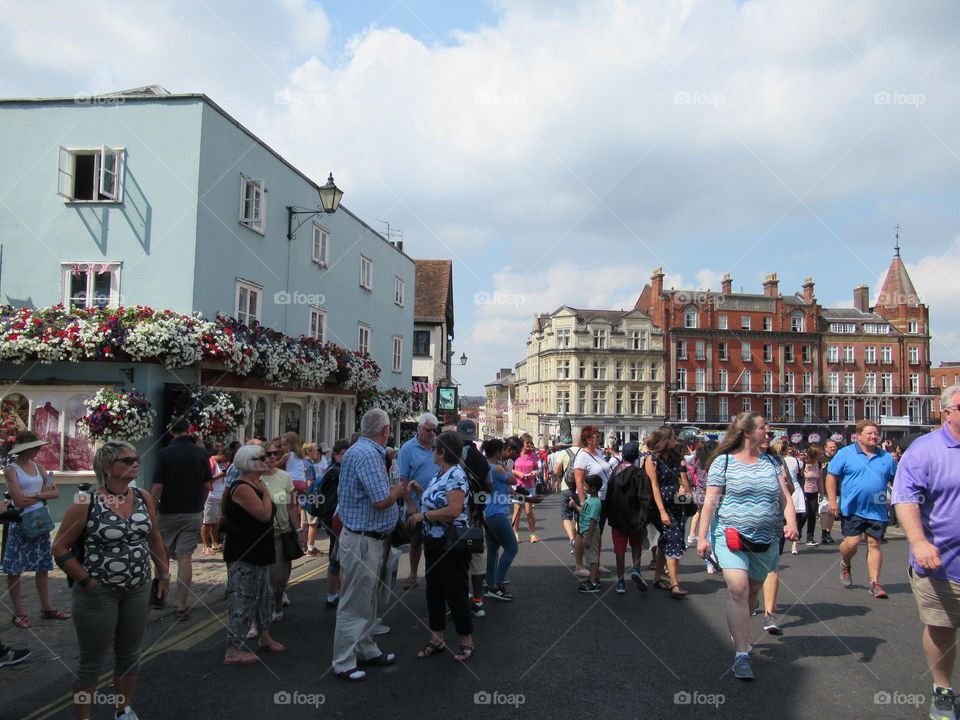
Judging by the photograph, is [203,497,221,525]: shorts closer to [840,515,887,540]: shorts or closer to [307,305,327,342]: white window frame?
[840,515,887,540]: shorts

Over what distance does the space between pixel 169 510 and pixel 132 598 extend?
3.05 metres

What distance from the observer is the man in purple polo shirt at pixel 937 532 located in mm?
3990

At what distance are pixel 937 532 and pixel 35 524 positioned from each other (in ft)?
24.7

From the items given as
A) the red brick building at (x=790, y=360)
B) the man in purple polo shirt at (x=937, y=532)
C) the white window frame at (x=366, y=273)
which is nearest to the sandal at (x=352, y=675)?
the man in purple polo shirt at (x=937, y=532)

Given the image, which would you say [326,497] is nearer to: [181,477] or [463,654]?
[181,477]

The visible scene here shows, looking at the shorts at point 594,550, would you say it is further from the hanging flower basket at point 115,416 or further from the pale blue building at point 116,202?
the pale blue building at point 116,202

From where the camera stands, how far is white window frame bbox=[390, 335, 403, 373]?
27547 mm

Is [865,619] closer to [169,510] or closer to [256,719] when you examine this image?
[256,719]

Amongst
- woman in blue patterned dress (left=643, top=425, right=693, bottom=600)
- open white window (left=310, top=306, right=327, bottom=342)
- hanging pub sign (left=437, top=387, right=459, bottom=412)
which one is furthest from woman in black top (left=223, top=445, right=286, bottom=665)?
hanging pub sign (left=437, top=387, right=459, bottom=412)

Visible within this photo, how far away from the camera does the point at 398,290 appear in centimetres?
2795

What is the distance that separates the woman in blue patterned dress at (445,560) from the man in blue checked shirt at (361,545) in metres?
0.29

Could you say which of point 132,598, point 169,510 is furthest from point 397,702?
point 169,510

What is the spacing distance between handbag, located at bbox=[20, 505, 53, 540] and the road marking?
1722mm

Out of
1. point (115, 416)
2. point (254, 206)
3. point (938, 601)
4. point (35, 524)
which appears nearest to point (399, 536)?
point (35, 524)
